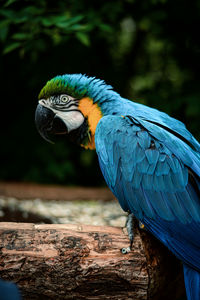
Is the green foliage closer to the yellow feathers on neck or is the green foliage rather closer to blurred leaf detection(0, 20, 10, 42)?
blurred leaf detection(0, 20, 10, 42)

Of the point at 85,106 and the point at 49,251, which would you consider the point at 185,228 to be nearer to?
the point at 49,251

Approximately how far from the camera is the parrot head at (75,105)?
2.24 metres

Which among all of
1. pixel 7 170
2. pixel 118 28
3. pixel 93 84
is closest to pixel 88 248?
Result: pixel 93 84

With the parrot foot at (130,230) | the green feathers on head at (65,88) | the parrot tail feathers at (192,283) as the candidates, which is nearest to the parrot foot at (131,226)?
the parrot foot at (130,230)

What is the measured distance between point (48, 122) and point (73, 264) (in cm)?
108

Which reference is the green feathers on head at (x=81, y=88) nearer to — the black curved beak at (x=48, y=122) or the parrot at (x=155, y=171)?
the parrot at (x=155, y=171)

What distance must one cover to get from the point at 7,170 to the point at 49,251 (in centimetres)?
410

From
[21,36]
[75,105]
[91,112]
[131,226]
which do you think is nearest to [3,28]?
[21,36]

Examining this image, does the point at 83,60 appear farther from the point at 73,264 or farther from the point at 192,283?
the point at 192,283

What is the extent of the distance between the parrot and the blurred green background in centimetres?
94

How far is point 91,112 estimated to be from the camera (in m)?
2.25

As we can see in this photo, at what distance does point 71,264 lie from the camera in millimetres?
1729

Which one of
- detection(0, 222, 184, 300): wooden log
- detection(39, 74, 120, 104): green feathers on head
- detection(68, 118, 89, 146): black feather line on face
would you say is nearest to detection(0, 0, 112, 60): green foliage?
detection(39, 74, 120, 104): green feathers on head

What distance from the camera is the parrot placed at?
173 cm
